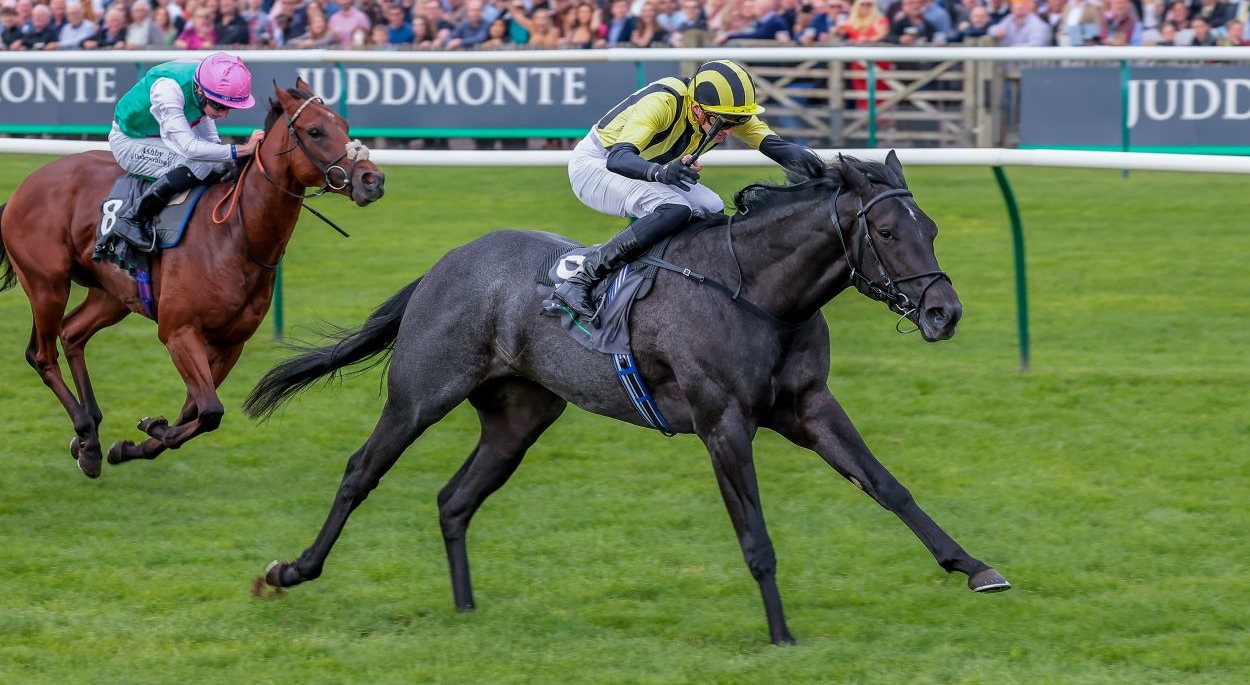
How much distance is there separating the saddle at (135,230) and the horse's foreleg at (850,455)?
2.83 meters

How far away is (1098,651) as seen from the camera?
4863mm

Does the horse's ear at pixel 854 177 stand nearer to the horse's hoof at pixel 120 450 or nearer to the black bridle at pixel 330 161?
the black bridle at pixel 330 161

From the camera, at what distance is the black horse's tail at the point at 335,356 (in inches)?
227

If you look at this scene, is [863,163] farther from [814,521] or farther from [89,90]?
[89,90]

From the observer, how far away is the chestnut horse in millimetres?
6582

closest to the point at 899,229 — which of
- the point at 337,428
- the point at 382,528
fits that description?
the point at 382,528

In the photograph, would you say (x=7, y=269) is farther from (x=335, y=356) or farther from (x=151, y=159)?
(x=335, y=356)

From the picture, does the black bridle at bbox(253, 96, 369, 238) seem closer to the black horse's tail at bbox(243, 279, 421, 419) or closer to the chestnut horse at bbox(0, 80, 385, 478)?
the chestnut horse at bbox(0, 80, 385, 478)

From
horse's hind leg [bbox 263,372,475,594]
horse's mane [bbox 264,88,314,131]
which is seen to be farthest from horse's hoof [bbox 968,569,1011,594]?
horse's mane [bbox 264,88,314,131]

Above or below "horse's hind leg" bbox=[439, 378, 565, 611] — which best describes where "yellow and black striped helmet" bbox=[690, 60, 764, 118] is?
above

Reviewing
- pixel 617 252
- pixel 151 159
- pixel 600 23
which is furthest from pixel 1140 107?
pixel 617 252

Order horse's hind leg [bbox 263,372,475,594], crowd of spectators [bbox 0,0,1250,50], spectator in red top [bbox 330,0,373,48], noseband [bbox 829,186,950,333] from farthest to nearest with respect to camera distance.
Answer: spectator in red top [bbox 330,0,373,48] → crowd of spectators [bbox 0,0,1250,50] → horse's hind leg [bbox 263,372,475,594] → noseband [bbox 829,186,950,333]

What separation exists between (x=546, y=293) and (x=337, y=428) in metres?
2.57

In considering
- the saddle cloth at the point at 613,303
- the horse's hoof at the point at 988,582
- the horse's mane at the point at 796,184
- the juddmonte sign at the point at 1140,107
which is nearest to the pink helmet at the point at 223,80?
the saddle cloth at the point at 613,303
